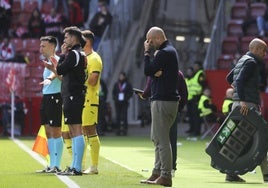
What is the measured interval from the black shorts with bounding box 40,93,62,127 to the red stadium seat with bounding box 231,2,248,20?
2143cm

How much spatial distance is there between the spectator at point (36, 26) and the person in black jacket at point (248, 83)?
19714 millimetres

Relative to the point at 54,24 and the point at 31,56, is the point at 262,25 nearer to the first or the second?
the point at 54,24

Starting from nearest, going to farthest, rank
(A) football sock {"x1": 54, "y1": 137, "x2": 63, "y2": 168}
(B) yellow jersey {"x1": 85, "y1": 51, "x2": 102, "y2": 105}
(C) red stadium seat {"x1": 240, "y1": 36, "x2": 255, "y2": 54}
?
(B) yellow jersey {"x1": 85, "y1": 51, "x2": 102, "y2": 105} < (A) football sock {"x1": 54, "y1": 137, "x2": 63, "y2": 168} < (C) red stadium seat {"x1": 240, "y1": 36, "x2": 255, "y2": 54}

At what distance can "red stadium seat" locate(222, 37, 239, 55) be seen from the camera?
35.9 m

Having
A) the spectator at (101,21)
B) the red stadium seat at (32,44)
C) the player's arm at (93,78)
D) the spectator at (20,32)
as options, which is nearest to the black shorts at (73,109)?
the player's arm at (93,78)

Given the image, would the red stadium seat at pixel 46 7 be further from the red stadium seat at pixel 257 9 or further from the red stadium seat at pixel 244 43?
the red stadium seat at pixel 257 9

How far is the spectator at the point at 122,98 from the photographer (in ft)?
107

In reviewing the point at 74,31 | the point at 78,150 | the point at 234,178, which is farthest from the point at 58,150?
the point at 234,178

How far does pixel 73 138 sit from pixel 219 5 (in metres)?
21.5

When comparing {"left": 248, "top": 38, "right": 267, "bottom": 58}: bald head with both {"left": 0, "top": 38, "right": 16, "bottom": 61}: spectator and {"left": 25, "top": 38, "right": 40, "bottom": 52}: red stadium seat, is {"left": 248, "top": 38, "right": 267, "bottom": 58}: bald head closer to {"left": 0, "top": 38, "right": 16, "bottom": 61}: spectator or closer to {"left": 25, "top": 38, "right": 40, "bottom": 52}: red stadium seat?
{"left": 0, "top": 38, "right": 16, "bottom": 61}: spectator

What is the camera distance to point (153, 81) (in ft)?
50.4

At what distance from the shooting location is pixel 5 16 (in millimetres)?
36375

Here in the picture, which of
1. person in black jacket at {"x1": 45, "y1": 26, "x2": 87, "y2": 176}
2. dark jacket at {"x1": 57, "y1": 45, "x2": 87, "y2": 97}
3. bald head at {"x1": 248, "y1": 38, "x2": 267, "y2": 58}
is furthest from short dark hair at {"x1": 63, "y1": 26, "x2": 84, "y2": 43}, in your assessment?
bald head at {"x1": 248, "y1": 38, "x2": 267, "y2": 58}

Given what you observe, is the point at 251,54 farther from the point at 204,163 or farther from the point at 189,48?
the point at 189,48
